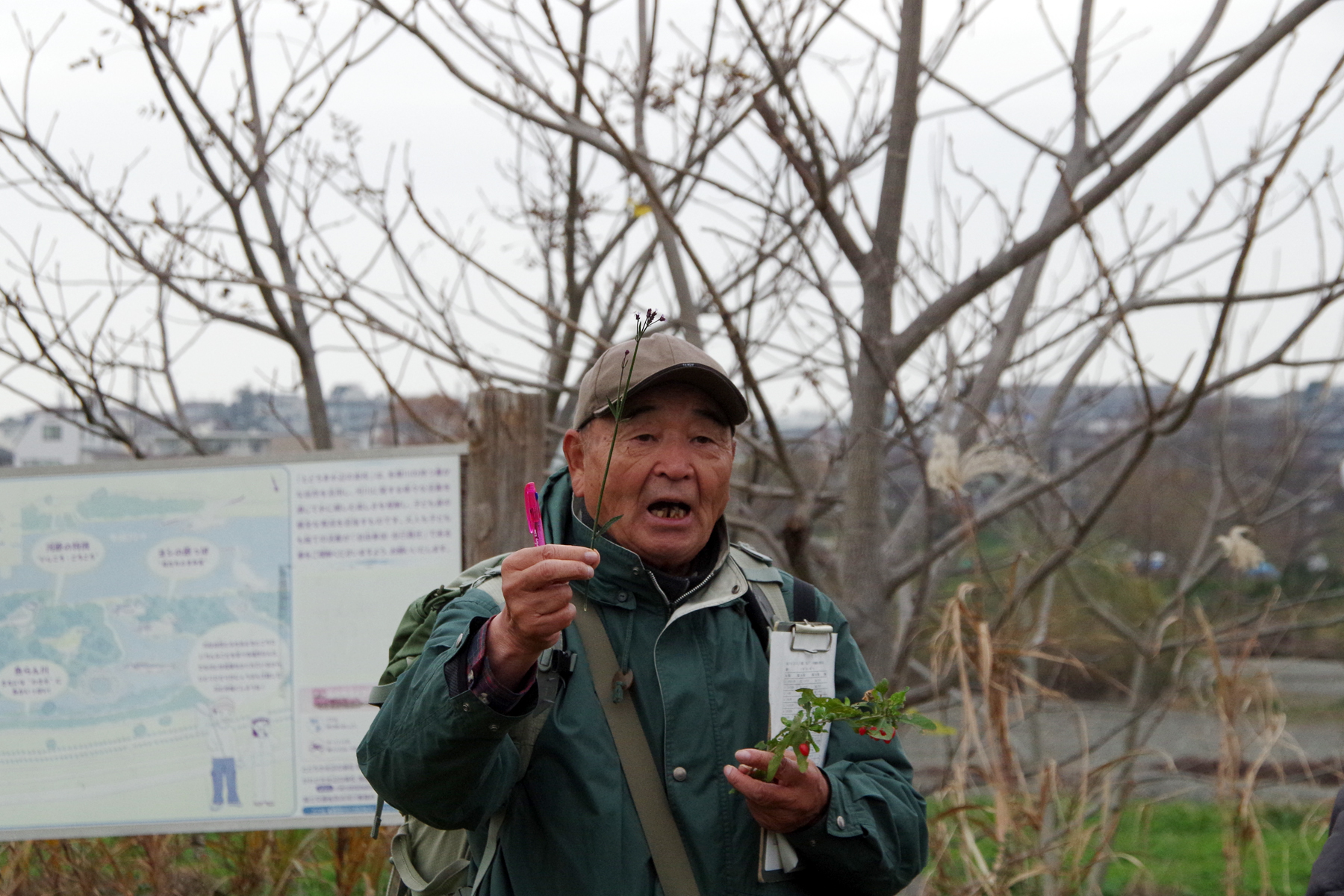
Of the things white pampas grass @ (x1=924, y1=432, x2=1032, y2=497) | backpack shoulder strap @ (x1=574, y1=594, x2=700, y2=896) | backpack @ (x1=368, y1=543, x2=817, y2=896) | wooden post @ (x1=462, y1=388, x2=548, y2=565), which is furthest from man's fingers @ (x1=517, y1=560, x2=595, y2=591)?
white pampas grass @ (x1=924, y1=432, x2=1032, y2=497)

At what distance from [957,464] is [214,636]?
208 cm

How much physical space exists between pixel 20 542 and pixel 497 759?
7.46 feet

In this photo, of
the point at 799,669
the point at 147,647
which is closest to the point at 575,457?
the point at 799,669

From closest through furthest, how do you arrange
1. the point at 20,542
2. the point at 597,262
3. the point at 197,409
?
the point at 20,542 → the point at 597,262 → the point at 197,409

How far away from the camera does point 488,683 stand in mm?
1504

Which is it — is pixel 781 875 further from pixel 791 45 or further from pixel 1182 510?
pixel 1182 510

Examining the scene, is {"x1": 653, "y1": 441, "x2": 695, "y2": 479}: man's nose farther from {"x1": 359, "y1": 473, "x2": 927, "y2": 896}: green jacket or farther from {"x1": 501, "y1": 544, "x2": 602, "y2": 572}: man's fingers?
{"x1": 501, "y1": 544, "x2": 602, "y2": 572}: man's fingers

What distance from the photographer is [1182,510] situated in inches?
402

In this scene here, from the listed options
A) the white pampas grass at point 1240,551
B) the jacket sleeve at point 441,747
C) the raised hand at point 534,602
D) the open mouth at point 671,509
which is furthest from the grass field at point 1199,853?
the raised hand at point 534,602

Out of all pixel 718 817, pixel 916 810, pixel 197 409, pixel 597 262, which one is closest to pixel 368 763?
pixel 718 817

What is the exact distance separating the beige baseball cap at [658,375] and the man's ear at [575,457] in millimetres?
44

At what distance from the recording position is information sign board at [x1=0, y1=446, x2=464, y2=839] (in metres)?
3.10

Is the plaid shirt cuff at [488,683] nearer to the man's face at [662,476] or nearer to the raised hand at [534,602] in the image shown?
the raised hand at [534,602]

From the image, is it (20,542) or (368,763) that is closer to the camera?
(368,763)
